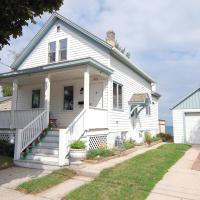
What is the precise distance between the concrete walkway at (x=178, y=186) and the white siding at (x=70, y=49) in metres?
7.59

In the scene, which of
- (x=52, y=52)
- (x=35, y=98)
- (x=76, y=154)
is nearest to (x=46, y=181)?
(x=76, y=154)

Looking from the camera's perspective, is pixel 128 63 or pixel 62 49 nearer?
pixel 62 49

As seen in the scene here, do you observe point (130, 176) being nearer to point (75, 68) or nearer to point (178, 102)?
point (75, 68)

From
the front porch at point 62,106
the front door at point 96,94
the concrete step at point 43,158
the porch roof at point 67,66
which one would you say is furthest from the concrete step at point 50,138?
the porch roof at point 67,66

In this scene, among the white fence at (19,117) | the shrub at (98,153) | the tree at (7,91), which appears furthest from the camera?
the tree at (7,91)

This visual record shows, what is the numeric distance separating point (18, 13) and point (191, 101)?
53.1ft

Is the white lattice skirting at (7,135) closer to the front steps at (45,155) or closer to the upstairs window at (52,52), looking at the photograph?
the front steps at (45,155)

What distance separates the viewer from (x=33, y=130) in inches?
463

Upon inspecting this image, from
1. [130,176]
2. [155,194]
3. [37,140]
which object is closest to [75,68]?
[37,140]

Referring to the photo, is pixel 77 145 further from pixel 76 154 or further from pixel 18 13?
pixel 18 13

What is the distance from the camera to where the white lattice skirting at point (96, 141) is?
40.0ft

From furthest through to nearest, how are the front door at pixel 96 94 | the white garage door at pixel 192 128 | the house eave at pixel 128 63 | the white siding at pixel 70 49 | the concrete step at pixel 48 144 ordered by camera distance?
the white garage door at pixel 192 128, the white siding at pixel 70 49, the house eave at pixel 128 63, the front door at pixel 96 94, the concrete step at pixel 48 144

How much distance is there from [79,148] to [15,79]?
23.7 ft

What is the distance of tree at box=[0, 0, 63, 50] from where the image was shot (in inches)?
289
